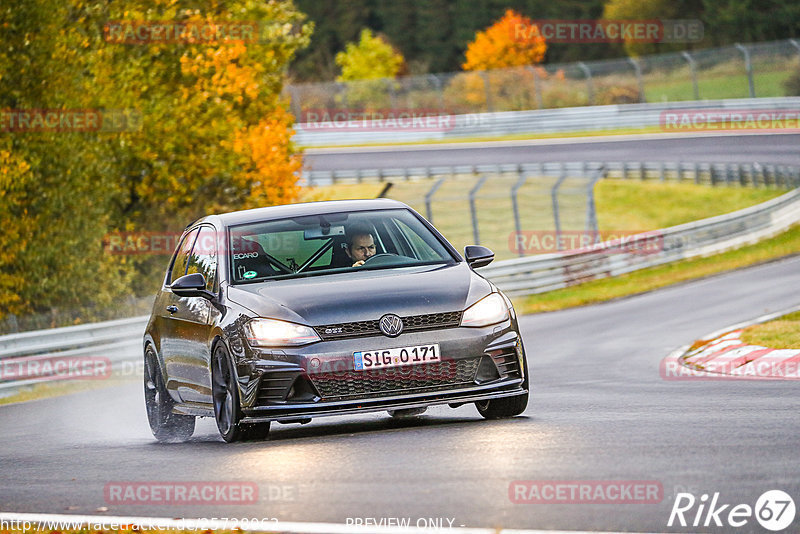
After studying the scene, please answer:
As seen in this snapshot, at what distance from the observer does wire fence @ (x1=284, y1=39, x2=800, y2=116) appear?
5141cm

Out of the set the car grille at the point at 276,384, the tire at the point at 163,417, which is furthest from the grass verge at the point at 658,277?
the car grille at the point at 276,384

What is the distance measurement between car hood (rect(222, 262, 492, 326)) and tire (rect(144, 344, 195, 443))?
1.84 meters

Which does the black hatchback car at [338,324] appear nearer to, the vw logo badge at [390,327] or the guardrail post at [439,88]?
the vw logo badge at [390,327]

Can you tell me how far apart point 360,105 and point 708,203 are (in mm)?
22039

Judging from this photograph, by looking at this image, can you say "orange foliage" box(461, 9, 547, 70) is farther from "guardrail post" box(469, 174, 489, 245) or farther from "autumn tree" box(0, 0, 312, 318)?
"guardrail post" box(469, 174, 489, 245)

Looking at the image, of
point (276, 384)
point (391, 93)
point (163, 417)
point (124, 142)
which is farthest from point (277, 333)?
point (391, 93)

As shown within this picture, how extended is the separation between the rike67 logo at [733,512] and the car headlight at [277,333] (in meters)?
3.24

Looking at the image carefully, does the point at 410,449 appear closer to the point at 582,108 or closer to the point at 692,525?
the point at 692,525

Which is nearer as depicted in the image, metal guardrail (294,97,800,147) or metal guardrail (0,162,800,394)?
metal guardrail (0,162,800,394)

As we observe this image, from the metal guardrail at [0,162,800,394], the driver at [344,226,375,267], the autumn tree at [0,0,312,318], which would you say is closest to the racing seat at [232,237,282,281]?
the driver at [344,226,375,267]

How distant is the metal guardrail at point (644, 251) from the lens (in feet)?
95.6

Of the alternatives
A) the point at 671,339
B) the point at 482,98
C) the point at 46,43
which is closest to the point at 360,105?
the point at 482,98

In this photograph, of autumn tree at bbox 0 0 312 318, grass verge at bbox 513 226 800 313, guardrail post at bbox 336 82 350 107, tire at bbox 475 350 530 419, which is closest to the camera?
tire at bbox 475 350 530 419

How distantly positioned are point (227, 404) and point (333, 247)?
1.43 m
